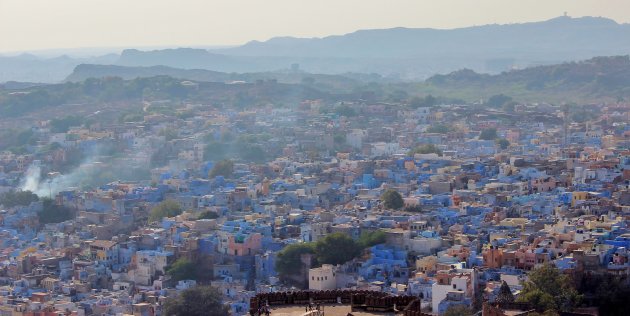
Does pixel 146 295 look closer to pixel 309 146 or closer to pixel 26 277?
pixel 26 277

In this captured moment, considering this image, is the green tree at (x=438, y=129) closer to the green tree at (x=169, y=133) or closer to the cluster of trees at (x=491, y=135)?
the cluster of trees at (x=491, y=135)

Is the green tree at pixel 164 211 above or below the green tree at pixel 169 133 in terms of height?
above

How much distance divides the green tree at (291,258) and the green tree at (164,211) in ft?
23.7

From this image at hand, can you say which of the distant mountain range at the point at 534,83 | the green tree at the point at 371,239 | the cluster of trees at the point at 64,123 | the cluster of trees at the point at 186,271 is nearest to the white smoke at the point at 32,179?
the cluster of trees at the point at 64,123

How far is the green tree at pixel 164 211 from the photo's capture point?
31.4 meters

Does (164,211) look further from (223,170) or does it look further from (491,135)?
(491,135)

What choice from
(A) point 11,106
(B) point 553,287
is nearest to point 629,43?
(A) point 11,106

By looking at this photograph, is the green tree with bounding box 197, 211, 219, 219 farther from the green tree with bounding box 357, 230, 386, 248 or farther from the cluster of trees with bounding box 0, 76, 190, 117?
the cluster of trees with bounding box 0, 76, 190, 117

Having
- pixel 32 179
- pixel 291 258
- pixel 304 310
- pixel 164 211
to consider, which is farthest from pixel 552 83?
pixel 304 310

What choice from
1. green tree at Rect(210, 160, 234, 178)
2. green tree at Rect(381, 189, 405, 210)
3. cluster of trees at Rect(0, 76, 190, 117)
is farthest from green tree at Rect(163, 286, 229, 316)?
cluster of trees at Rect(0, 76, 190, 117)

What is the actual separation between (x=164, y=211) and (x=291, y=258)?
→ 7.90 meters

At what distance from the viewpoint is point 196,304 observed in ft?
70.5

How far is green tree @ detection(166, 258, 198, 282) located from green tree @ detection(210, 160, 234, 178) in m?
13.0

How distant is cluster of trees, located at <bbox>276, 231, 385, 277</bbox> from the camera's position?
24.3 metres
